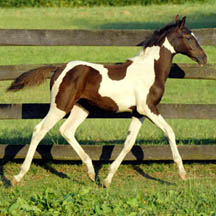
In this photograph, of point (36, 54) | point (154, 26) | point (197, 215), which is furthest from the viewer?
point (154, 26)

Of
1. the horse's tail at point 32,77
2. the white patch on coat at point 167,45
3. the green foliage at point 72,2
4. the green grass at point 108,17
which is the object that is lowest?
the green foliage at point 72,2

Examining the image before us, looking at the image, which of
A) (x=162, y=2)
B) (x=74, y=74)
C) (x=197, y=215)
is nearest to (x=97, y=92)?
(x=74, y=74)

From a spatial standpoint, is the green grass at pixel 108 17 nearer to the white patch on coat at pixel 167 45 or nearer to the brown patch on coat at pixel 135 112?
the white patch on coat at pixel 167 45

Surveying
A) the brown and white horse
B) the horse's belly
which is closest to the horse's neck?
the brown and white horse

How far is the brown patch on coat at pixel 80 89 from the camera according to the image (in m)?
6.86

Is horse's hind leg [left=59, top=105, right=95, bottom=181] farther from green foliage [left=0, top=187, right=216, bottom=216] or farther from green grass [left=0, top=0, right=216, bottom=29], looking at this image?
green grass [left=0, top=0, right=216, bottom=29]

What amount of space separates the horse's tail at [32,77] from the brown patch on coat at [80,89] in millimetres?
356

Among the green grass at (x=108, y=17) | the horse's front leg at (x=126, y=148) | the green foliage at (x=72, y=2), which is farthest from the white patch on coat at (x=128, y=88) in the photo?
the green foliage at (x=72, y=2)

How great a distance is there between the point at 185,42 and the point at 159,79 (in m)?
0.53

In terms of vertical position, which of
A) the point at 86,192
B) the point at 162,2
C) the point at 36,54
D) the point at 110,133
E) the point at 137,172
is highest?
the point at 86,192

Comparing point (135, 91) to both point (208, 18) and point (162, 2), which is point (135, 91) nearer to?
point (208, 18)

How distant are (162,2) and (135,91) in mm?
30046

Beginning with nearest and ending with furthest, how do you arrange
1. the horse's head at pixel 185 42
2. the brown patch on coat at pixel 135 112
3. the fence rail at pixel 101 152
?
the brown patch on coat at pixel 135 112, the horse's head at pixel 185 42, the fence rail at pixel 101 152

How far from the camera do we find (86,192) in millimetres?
5547
